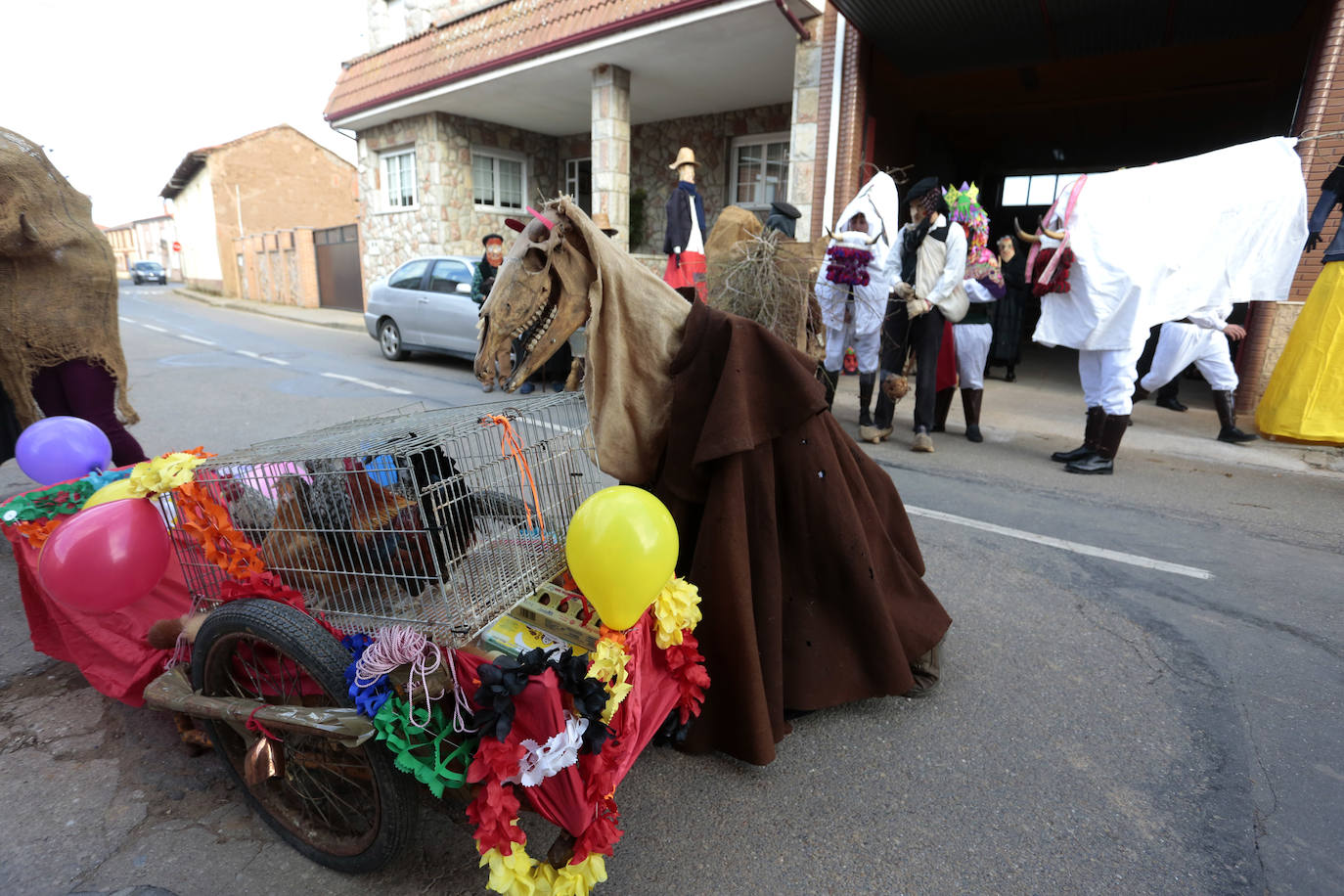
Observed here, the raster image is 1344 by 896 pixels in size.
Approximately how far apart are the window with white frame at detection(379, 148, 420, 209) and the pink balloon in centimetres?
1537

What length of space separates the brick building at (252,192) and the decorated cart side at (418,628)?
98.2 ft

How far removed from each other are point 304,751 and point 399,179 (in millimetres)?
17005

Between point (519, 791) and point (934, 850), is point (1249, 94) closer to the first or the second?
point (934, 850)

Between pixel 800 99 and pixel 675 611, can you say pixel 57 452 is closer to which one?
pixel 675 611

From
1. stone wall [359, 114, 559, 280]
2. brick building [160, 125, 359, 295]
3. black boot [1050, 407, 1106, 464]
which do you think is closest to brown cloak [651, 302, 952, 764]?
black boot [1050, 407, 1106, 464]

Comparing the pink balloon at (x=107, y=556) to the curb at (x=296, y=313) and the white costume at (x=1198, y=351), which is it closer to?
the white costume at (x=1198, y=351)

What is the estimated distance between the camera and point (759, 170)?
13695 millimetres

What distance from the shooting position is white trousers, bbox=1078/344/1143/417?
5.46m

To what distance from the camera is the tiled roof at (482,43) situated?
10.3 meters

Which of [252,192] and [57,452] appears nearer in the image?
[57,452]

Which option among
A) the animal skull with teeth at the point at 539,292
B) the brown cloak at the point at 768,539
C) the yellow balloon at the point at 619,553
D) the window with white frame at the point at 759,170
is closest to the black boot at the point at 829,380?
the brown cloak at the point at 768,539

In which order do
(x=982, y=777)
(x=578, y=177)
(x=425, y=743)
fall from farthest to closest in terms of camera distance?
(x=578, y=177) < (x=982, y=777) < (x=425, y=743)

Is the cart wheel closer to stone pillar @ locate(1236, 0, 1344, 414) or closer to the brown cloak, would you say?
the brown cloak

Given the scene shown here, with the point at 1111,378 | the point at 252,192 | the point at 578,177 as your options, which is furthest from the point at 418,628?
the point at 252,192
